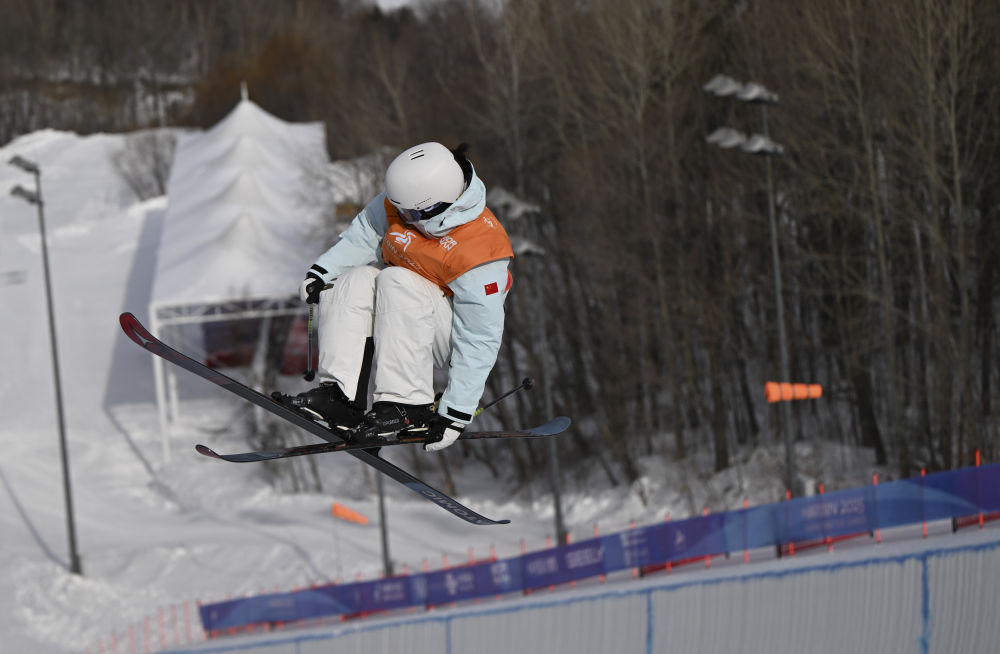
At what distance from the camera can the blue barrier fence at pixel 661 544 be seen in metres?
15.6

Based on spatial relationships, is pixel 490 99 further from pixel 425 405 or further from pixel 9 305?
pixel 9 305

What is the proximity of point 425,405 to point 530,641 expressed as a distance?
368 inches

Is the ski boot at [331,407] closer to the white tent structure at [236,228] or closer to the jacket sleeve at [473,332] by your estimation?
the jacket sleeve at [473,332]

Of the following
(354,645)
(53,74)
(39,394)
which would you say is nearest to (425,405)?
(354,645)

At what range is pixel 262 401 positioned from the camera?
418cm

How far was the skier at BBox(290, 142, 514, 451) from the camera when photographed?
3.87 m

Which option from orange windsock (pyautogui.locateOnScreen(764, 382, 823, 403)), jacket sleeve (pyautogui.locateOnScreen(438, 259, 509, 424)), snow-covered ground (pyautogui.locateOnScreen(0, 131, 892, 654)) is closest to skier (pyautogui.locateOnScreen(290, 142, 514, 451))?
jacket sleeve (pyautogui.locateOnScreen(438, 259, 509, 424))

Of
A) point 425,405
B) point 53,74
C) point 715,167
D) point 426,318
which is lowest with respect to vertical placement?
point 425,405

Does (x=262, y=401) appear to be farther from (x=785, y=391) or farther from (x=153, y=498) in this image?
(x=153, y=498)

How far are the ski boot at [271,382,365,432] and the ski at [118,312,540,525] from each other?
0.03 meters

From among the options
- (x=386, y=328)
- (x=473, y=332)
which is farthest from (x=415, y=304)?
(x=473, y=332)

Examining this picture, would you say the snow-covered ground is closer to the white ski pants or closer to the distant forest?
the distant forest

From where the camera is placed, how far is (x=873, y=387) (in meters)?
29.5

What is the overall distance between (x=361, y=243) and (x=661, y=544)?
578 inches
